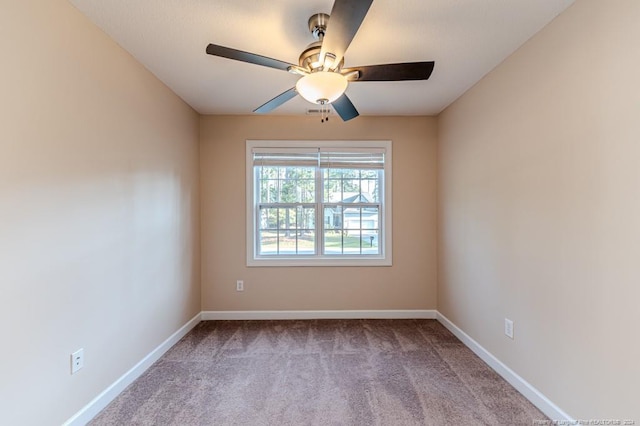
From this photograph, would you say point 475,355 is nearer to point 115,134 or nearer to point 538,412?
point 538,412

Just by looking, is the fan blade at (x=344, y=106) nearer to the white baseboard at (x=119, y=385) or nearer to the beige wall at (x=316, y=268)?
the beige wall at (x=316, y=268)

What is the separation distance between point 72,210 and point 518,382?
3089 millimetres

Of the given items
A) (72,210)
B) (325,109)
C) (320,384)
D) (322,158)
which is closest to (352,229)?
(322,158)

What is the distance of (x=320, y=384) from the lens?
2.32 m

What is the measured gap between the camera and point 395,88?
2.93m

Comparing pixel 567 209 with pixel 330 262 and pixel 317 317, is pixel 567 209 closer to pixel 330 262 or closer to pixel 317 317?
pixel 330 262

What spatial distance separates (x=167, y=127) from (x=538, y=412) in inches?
141

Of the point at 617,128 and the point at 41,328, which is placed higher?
the point at 617,128

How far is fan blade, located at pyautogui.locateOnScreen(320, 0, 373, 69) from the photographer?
1.34 meters

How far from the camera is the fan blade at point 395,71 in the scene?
5.91 ft

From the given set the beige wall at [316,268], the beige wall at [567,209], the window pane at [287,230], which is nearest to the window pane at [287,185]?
the window pane at [287,230]

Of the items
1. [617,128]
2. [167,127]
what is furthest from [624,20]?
[167,127]

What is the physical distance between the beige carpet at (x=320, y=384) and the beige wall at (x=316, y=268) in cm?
49

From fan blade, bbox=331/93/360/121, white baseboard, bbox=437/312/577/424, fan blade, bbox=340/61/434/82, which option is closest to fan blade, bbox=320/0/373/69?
fan blade, bbox=340/61/434/82
